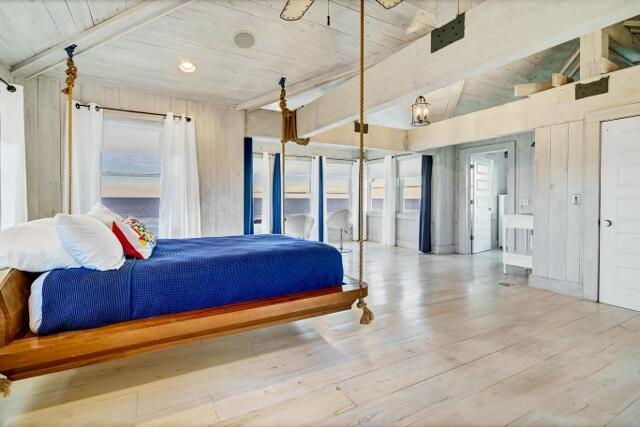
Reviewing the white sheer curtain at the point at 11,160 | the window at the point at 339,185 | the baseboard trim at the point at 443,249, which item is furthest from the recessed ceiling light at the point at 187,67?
the baseboard trim at the point at 443,249

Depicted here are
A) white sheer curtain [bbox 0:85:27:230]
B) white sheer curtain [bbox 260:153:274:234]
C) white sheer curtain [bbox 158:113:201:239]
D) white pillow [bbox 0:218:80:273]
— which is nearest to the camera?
white pillow [bbox 0:218:80:273]

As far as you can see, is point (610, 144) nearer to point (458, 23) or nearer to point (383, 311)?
point (458, 23)

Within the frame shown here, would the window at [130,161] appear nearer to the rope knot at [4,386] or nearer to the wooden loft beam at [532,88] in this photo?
the rope knot at [4,386]

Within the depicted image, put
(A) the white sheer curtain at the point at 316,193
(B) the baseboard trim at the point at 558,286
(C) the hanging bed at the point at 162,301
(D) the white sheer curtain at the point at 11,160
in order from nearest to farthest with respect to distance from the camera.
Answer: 1. (C) the hanging bed at the point at 162,301
2. (D) the white sheer curtain at the point at 11,160
3. (B) the baseboard trim at the point at 558,286
4. (A) the white sheer curtain at the point at 316,193

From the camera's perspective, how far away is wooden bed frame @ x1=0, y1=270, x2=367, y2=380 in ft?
4.69

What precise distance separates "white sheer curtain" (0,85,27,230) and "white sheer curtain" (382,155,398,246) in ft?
21.4

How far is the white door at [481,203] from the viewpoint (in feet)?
21.2

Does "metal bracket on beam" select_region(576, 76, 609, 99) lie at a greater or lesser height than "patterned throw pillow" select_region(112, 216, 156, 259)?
greater

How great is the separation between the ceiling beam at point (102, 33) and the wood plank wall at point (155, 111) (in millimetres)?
392

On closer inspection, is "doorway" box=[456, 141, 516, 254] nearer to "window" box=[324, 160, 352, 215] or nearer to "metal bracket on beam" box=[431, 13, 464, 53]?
"window" box=[324, 160, 352, 215]

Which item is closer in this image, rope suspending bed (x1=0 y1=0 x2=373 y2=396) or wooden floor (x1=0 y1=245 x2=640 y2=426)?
rope suspending bed (x1=0 y1=0 x2=373 y2=396)

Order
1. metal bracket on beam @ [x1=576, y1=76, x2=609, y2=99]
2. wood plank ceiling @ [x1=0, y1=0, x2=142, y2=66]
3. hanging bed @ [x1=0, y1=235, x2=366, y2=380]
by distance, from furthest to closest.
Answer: metal bracket on beam @ [x1=576, y1=76, x2=609, y2=99] → wood plank ceiling @ [x1=0, y1=0, x2=142, y2=66] → hanging bed @ [x1=0, y1=235, x2=366, y2=380]

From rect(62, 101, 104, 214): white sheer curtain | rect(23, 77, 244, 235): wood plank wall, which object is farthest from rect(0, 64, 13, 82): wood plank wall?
rect(62, 101, 104, 214): white sheer curtain

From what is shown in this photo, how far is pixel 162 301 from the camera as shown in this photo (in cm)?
181
